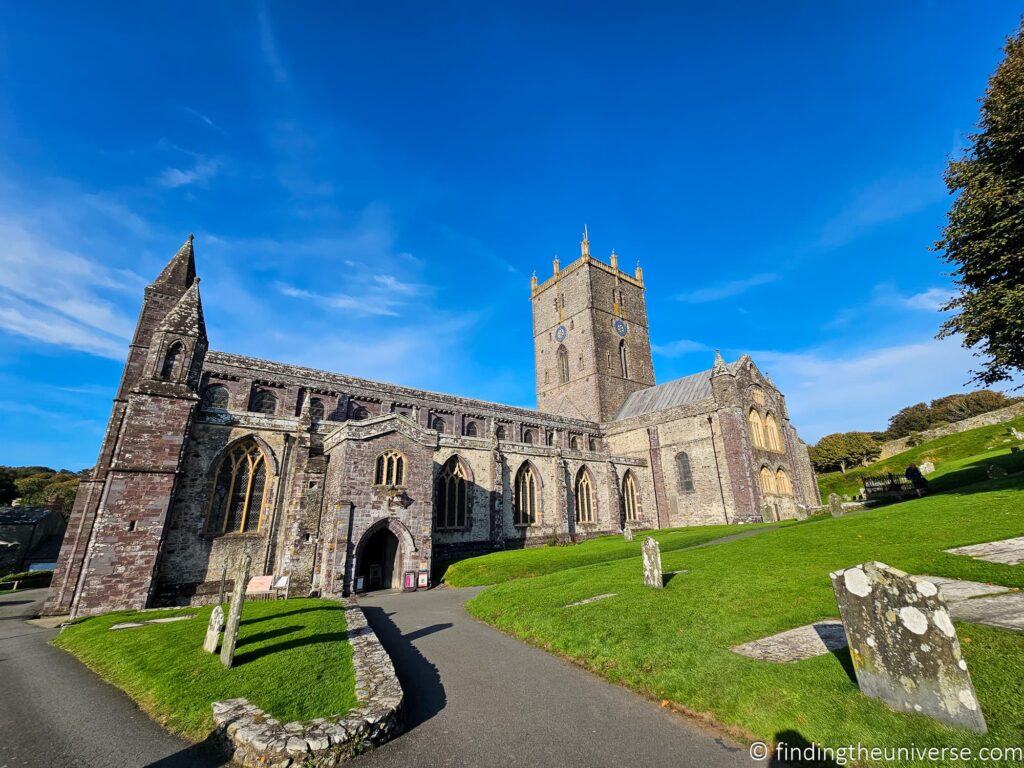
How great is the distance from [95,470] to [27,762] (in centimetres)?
1854

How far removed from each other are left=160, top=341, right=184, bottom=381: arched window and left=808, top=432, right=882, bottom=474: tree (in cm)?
7008

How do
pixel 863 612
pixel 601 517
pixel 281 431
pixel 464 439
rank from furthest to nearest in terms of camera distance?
1. pixel 601 517
2. pixel 464 439
3. pixel 281 431
4. pixel 863 612

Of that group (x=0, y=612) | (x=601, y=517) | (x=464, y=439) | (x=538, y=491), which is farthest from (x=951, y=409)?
(x=0, y=612)

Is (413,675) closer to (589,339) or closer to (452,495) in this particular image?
(452,495)

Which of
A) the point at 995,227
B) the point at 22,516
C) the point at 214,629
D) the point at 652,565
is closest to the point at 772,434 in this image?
the point at 995,227

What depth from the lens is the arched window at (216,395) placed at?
26.1 m

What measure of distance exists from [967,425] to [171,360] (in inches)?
2874

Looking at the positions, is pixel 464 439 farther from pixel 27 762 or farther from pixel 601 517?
pixel 27 762

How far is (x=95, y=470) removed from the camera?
766 inches

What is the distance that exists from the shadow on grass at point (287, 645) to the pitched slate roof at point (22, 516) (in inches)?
2123

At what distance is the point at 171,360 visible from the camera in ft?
62.5

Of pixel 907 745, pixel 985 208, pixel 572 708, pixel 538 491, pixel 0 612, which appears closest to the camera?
pixel 907 745

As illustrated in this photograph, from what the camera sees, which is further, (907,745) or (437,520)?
(437,520)

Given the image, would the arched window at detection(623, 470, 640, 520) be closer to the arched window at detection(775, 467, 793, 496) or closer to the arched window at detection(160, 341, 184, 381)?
the arched window at detection(775, 467, 793, 496)
